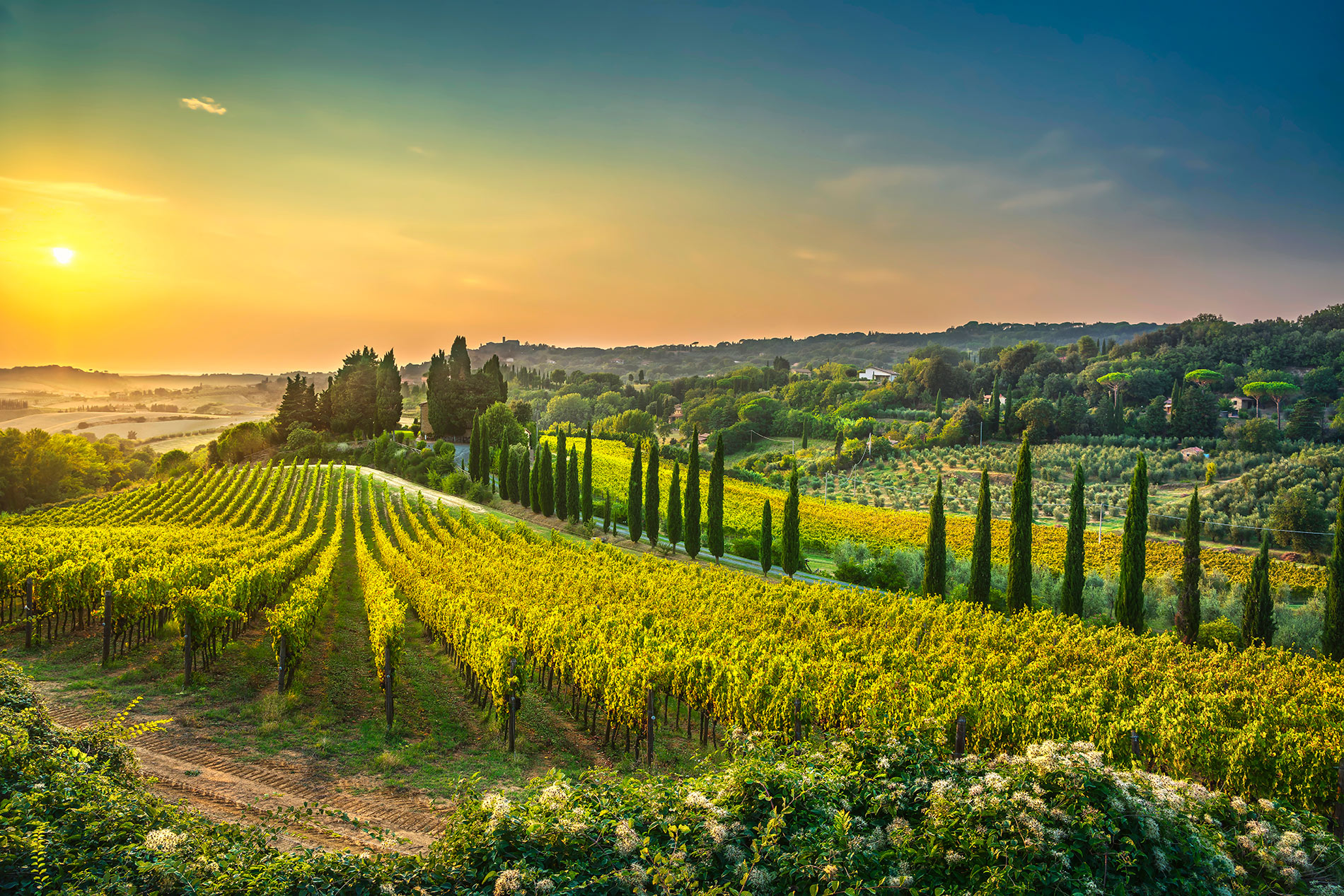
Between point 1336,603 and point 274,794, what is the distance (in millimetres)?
30860

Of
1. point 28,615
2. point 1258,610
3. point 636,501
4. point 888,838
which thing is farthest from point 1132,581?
point 28,615

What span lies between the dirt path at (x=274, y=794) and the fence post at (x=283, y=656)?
6.44ft

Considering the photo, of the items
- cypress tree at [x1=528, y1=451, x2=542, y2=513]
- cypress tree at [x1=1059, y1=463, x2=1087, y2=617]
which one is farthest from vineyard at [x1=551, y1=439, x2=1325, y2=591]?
cypress tree at [x1=1059, y1=463, x2=1087, y2=617]

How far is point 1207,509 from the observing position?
5219 centimetres

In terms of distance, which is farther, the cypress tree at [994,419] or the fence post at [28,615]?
the cypress tree at [994,419]

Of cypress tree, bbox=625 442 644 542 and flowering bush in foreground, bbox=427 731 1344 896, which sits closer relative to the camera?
flowering bush in foreground, bbox=427 731 1344 896

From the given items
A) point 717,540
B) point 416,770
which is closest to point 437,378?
point 717,540

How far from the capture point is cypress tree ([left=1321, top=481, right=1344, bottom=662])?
69.7 feet

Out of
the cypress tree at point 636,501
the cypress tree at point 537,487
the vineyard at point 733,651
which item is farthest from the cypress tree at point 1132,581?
the cypress tree at point 537,487

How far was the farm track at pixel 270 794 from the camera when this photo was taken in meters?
8.78

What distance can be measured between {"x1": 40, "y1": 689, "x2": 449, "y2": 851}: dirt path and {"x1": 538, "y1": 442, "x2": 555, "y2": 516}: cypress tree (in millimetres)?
38820

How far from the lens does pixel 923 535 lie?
141 ft

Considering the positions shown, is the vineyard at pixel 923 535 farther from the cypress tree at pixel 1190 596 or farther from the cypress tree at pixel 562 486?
the cypress tree at pixel 1190 596

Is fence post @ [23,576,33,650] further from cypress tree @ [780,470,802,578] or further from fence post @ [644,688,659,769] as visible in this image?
cypress tree @ [780,470,802,578]
